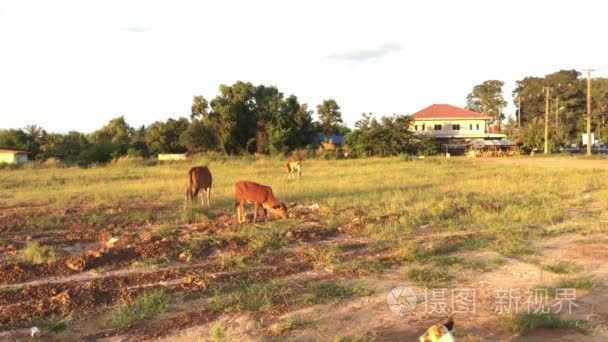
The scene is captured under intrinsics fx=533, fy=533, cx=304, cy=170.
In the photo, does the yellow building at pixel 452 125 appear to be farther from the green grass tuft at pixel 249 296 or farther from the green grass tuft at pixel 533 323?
the green grass tuft at pixel 533 323

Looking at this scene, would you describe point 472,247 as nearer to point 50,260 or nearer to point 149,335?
point 149,335

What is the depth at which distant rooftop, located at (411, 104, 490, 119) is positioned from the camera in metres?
70.7

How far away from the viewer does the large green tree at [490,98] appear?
326 ft

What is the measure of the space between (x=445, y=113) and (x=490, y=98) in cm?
3432

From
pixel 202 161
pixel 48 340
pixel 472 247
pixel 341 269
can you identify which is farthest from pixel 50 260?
pixel 202 161

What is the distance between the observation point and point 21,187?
2247 centimetres

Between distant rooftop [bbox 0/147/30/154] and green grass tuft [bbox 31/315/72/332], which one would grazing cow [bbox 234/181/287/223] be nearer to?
green grass tuft [bbox 31/315/72/332]

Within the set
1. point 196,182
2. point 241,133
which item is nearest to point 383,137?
point 241,133

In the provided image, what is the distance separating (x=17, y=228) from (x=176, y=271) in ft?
19.4

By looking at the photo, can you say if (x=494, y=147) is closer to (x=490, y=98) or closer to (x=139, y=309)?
(x=490, y=98)

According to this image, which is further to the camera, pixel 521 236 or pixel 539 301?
pixel 521 236

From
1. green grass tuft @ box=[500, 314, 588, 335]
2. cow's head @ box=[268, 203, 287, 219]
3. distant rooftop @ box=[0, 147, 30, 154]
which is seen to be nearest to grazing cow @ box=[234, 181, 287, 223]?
cow's head @ box=[268, 203, 287, 219]

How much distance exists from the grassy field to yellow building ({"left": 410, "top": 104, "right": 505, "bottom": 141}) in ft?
183

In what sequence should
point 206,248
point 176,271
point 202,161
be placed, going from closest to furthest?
point 176,271, point 206,248, point 202,161
